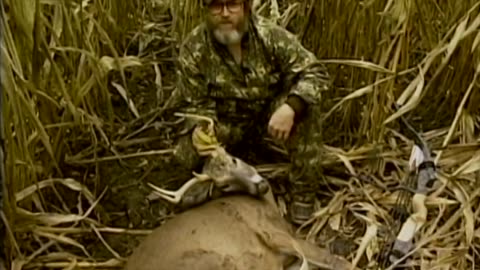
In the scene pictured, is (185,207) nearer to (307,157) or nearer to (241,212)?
(241,212)

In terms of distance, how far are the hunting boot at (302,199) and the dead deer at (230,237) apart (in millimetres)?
131

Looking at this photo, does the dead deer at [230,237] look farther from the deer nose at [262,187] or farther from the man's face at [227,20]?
the man's face at [227,20]

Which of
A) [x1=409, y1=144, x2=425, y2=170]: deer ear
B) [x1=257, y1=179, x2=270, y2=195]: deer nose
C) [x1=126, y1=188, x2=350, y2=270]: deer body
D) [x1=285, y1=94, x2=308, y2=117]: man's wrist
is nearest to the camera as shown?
[x1=126, y1=188, x2=350, y2=270]: deer body

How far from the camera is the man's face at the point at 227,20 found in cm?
174

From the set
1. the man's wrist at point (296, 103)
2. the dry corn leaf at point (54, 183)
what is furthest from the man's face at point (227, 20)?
the dry corn leaf at point (54, 183)

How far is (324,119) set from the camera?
6.76 feet

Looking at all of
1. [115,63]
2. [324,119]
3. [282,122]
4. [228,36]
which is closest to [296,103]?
[282,122]

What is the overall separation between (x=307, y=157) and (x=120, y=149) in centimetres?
37

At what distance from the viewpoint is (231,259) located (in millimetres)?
1567

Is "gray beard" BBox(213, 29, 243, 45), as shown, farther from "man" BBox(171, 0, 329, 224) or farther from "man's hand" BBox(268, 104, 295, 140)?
"man's hand" BBox(268, 104, 295, 140)

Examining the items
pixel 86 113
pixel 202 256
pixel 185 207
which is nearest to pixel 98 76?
pixel 86 113

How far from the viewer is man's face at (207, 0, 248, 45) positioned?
174 cm

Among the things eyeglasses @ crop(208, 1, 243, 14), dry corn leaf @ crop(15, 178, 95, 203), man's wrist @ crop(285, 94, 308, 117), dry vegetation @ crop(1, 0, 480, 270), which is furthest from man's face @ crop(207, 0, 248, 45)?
dry corn leaf @ crop(15, 178, 95, 203)

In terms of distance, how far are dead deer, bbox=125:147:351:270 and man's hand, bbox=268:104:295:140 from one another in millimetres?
109
